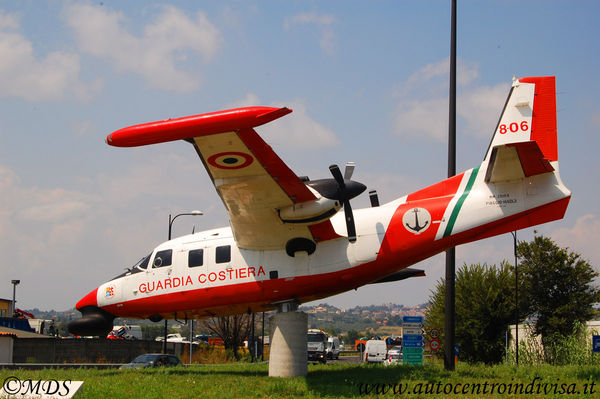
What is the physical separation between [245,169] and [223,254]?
3818 mm

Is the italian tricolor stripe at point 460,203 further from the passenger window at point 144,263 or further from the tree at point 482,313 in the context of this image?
the tree at point 482,313

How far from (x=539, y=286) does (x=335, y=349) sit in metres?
21.6

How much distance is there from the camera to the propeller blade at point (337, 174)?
51.8ft

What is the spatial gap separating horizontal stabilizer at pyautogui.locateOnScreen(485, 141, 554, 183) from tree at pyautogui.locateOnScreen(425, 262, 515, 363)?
19.4m

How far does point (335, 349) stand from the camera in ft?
187

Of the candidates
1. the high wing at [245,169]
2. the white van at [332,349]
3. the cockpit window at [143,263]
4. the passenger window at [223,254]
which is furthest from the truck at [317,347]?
the high wing at [245,169]

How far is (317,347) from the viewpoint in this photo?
43375 millimetres

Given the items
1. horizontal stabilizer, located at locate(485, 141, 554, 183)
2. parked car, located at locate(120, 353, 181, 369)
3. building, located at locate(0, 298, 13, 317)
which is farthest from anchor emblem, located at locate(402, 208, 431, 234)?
building, located at locate(0, 298, 13, 317)

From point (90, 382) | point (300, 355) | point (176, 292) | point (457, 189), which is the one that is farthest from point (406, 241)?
point (90, 382)

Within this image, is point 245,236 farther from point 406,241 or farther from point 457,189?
point 457,189

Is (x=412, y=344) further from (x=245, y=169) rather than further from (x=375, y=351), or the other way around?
(x=375, y=351)

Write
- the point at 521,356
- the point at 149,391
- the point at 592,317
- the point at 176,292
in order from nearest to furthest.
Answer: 1. the point at 149,391
2. the point at 176,292
3. the point at 521,356
4. the point at 592,317

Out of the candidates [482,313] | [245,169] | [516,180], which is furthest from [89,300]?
[482,313]

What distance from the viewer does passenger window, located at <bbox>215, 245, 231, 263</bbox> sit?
17.9 metres
